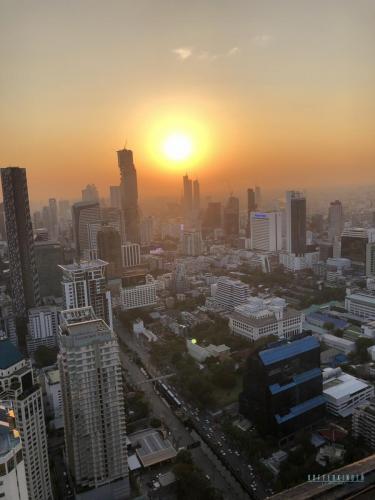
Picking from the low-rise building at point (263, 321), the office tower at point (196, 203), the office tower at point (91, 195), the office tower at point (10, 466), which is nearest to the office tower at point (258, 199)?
the office tower at point (196, 203)

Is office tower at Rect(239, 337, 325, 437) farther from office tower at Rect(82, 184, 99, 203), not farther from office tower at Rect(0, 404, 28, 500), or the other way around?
office tower at Rect(82, 184, 99, 203)

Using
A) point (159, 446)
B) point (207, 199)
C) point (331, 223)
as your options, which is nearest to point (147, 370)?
point (159, 446)

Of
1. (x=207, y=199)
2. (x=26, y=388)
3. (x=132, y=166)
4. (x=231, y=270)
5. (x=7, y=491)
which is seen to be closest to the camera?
(x=7, y=491)

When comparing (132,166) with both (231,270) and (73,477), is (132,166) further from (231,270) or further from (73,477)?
(73,477)

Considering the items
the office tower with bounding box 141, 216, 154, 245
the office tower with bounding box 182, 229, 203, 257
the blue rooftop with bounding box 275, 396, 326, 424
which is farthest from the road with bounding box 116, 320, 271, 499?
the office tower with bounding box 141, 216, 154, 245

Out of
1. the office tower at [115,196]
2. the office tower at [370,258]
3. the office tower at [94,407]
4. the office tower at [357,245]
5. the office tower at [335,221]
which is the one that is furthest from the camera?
the office tower at [115,196]

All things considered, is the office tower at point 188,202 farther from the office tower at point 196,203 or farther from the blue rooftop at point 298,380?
the blue rooftop at point 298,380
